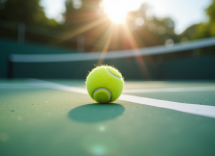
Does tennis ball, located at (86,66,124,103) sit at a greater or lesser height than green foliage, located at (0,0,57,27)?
lesser

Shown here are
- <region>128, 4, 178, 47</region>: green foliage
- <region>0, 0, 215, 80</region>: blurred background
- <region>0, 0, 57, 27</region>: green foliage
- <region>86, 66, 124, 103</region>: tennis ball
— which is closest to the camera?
<region>86, 66, 124, 103</region>: tennis ball

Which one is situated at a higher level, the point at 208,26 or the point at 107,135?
the point at 208,26

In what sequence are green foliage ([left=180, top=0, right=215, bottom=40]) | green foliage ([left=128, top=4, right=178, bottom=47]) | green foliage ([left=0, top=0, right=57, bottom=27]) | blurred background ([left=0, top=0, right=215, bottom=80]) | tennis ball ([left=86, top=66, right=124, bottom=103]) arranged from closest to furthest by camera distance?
tennis ball ([left=86, top=66, right=124, bottom=103]) → blurred background ([left=0, top=0, right=215, bottom=80]) → green foliage ([left=0, top=0, right=57, bottom=27]) → green foliage ([left=180, top=0, right=215, bottom=40]) → green foliage ([left=128, top=4, right=178, bottom=47])

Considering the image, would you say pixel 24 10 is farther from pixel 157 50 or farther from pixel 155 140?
pixel 155 140

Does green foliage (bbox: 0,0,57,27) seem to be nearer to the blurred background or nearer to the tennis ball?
the blurred background

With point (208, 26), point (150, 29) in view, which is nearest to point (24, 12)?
point (150, 29)

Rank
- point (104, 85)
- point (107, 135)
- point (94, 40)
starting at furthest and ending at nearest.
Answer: point (94, 40) → point (104, 85) → point (107, 135)

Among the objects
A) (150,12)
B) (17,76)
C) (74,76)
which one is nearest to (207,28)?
(150,12)

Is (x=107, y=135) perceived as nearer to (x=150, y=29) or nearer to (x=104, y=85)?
(x=104, y=85)

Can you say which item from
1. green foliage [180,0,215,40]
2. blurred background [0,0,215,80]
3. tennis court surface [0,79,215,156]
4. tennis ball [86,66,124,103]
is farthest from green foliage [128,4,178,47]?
tennis court surface [0,79,215,156]
